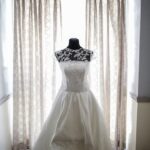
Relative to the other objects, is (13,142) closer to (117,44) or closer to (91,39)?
(91,39)

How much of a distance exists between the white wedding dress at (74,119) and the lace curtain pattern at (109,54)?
49 cm

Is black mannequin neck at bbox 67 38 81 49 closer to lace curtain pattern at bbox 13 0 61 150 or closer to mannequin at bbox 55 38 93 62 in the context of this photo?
mannequin at bbox 55 38 93 62

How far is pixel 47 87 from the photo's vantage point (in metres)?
2.72

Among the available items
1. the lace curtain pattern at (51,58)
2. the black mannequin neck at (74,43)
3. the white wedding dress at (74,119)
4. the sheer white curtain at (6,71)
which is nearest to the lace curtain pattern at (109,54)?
the lace curtain pattern at (51,58)

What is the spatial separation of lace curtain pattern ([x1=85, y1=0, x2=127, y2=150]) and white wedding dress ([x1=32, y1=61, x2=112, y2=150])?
488 mm

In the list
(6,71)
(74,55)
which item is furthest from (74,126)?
(6,71)

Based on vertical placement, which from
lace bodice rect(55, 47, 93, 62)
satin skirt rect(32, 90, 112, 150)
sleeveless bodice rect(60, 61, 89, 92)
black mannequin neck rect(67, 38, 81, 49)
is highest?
black mannequin neck rect(67, 38, 81, 49)

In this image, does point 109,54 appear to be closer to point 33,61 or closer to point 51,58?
point 51,58

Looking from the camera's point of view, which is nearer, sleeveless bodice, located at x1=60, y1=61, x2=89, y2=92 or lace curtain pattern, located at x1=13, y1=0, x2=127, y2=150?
sleeveless bodice, located at x1=60, y1=61, x2=89, y2=92

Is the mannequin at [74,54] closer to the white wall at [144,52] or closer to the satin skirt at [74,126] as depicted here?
the satin skirt at [74,126]

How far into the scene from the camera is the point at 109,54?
105 inches

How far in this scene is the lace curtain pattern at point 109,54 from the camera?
2.61 m

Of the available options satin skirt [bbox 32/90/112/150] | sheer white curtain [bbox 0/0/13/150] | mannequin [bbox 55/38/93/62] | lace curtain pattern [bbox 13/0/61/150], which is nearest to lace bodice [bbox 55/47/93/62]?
mannequin [bbox 55/38/93/62]

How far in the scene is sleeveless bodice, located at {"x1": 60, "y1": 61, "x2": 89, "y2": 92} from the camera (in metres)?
2.17
